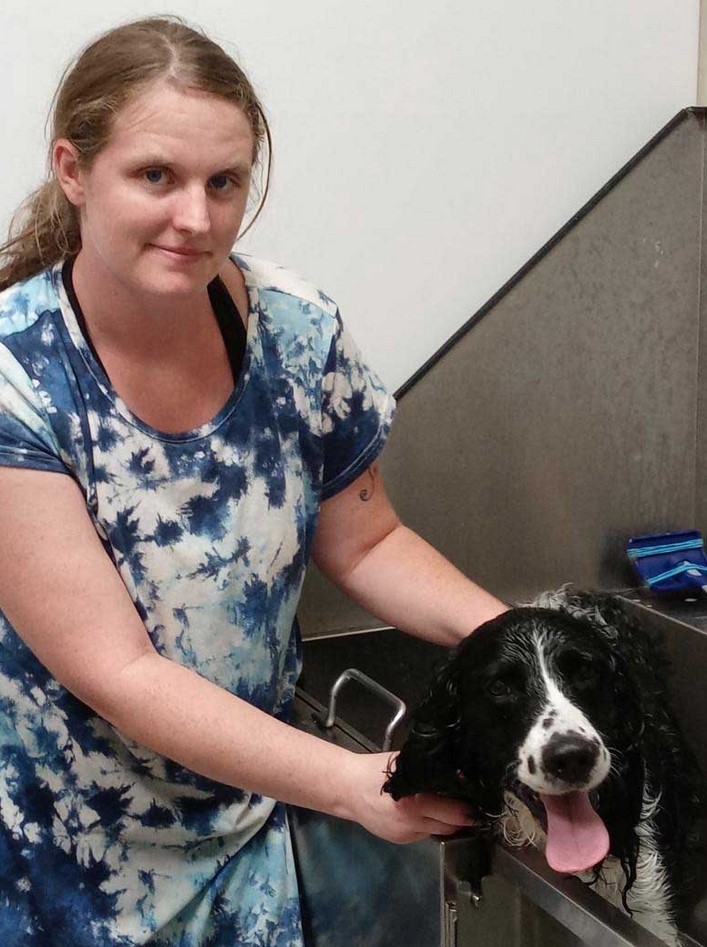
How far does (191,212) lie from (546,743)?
51 centimetres

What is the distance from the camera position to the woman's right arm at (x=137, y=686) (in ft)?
3.33

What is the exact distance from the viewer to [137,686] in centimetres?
103

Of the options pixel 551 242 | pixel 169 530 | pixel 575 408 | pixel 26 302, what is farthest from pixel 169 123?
pixel 575 408

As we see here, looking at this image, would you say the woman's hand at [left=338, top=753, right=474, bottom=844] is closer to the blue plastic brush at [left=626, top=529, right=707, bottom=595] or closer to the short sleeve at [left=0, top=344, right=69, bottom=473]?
the short sleeve at [left=0, top=344, right=69, bottom=473]

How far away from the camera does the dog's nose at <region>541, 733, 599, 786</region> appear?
972 mm

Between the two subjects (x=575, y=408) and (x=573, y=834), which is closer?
(x=573, y=834)

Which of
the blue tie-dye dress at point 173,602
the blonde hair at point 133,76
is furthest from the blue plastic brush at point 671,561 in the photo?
the blonde hair at point 133,76

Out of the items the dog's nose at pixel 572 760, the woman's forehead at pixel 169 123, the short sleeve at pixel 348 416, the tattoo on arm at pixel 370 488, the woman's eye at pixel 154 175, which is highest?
the woman's forehead at pixel 169 123

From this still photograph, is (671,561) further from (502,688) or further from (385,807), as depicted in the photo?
(385,807)

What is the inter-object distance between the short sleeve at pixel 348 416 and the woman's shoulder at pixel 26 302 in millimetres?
271

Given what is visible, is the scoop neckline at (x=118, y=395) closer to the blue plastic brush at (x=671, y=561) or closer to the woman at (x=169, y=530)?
the woman at (x=169, y=530)

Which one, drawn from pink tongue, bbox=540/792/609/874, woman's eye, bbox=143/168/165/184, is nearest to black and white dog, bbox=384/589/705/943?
pink tongue, bbox=540/792/609/874

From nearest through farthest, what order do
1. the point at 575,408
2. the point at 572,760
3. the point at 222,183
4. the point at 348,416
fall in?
the point at 572,760 < the point at 222,183 < the point at 348,416 < the point at 575,408

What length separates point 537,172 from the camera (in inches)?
70.1
